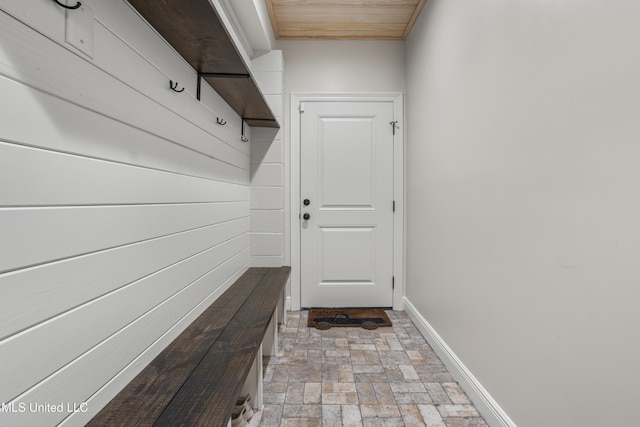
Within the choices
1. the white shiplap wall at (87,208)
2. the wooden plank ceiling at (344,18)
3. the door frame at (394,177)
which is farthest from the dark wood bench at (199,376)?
the wooden plank ceiling at (344,18)

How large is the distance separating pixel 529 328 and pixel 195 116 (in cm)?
169

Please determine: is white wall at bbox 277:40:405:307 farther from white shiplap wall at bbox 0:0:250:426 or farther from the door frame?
white shiplap wall at bbox 0:0:250:426

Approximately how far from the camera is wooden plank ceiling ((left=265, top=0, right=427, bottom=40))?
2.30m

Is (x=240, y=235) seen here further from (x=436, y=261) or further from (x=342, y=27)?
(x=342, y=27)

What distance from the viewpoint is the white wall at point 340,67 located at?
277 cm

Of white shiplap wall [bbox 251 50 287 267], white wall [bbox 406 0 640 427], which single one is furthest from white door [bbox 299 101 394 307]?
white wall [bbox 406 0 640 427]

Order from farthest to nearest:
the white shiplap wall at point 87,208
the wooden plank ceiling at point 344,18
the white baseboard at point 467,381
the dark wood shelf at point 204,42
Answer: the wooden plank ceiling at point 344,18 → the white baseboard at point 467,381 → the dark wood shelf at point 204,42 → the white shiplap wall at point 87,208

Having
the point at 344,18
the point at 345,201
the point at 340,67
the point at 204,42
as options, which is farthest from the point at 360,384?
the point at 344,18

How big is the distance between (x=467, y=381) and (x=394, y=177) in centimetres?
172

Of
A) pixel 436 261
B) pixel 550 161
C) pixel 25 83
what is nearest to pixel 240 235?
pixel 436 261

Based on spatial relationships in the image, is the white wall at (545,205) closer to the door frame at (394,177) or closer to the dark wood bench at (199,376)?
the door frame at (394,177)

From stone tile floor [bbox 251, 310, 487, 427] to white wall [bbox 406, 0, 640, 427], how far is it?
0.22 meters

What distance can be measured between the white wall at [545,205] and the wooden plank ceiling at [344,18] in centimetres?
61

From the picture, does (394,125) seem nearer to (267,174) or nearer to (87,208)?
(267,174)
